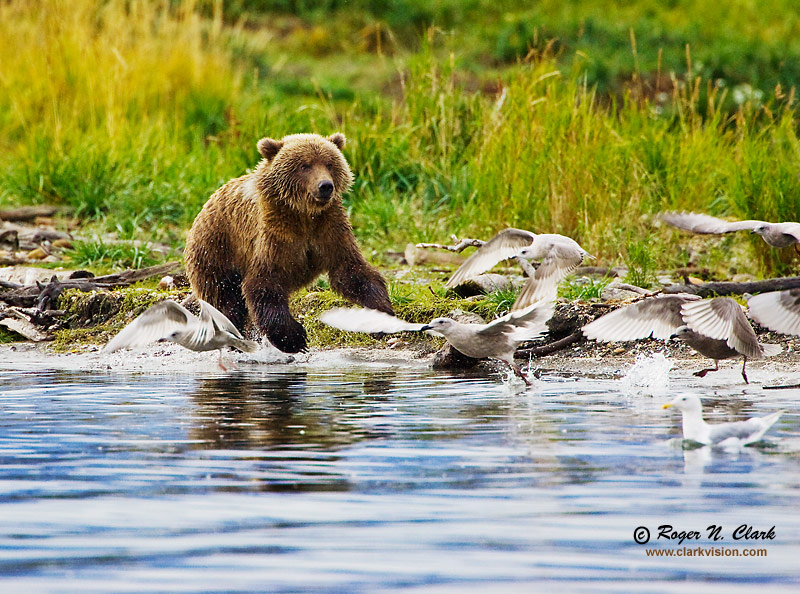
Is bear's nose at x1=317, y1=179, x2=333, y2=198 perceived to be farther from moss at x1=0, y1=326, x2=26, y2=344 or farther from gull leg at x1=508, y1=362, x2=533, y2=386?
moss at x1=0, y1=326, x2=26, y2=344

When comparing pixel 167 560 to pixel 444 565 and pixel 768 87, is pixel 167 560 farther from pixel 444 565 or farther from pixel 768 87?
pixel 768 87

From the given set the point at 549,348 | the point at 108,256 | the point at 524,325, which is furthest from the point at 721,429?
the point at 108,256

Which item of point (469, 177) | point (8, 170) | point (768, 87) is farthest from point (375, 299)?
point (768, 87)

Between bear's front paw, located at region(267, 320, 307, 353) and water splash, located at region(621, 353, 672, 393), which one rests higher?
water splash, located at region(621, 353, 672, 393)

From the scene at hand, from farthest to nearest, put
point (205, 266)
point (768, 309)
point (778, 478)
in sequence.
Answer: point (205, 266) < point (768, 309) < point (778, 478)

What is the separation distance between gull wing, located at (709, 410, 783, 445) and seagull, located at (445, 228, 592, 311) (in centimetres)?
198

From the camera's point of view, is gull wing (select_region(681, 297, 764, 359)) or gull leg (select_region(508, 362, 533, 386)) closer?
gull wing (select_region(681, 297, 764, 359))

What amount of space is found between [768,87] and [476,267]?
15.3m

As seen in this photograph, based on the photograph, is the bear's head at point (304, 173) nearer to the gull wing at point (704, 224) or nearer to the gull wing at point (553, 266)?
the gull wing at point (553, 266)

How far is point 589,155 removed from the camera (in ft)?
29.5

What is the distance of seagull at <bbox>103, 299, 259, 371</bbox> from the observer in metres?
5.93

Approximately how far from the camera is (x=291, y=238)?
23.3 ft

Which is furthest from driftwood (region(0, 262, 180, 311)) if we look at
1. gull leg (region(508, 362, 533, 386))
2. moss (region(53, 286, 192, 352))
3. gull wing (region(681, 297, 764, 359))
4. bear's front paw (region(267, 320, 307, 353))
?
gull wing (region(681, 297, 764, 359))

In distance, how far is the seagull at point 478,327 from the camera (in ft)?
17.8
